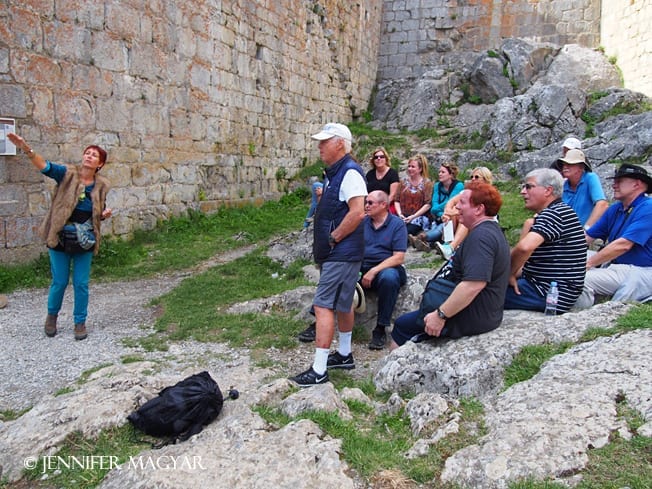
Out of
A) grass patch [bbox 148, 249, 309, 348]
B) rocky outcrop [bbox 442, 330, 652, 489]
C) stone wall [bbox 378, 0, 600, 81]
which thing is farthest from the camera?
stone wall [bbox 378, 0, 600, 81]

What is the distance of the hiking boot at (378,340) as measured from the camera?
498 centimetres

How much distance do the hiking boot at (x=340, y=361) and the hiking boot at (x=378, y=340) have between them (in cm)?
51

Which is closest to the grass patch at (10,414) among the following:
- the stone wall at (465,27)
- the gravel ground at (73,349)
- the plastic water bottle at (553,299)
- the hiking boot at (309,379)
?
the gravel ground at (73,349)

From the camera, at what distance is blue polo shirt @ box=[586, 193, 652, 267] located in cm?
441

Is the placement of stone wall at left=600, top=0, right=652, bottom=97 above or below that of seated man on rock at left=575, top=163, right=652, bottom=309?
above

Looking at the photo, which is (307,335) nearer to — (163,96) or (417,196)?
(417,196)

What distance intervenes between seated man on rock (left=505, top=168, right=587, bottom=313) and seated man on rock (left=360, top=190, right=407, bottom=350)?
1.19 m

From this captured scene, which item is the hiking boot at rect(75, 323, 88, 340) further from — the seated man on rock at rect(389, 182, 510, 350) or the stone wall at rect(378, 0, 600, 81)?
the stone wall at rect(378, 0, 600, 81)

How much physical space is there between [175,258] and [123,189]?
1505 mm

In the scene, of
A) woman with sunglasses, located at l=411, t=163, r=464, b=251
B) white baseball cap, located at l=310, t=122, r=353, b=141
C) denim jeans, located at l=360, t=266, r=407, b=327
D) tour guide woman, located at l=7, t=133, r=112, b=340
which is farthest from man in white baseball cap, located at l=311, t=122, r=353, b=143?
woman with sunglasses, located at l=411, t=163, r=464, b=251

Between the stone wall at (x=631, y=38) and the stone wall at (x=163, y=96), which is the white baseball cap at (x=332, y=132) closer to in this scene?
the stone wall at (x=163, y=96)

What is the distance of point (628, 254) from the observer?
454cm

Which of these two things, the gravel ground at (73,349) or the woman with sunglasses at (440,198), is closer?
the gravel ground at (73,349)

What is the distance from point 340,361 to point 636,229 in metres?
2.53
